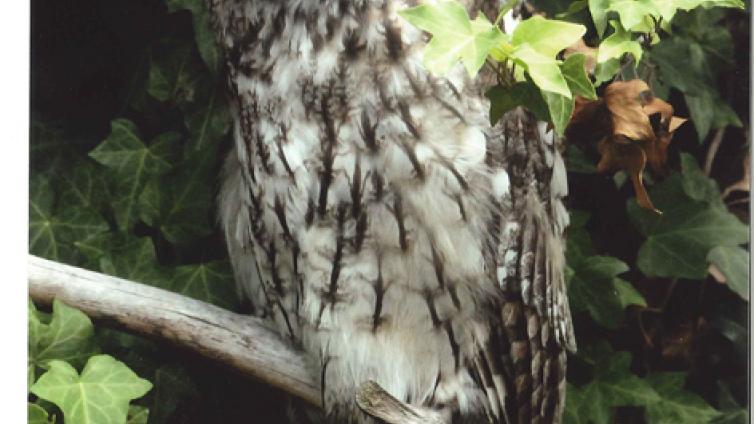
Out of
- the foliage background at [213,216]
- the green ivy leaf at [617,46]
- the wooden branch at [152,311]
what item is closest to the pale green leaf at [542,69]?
the green ivy leaf at [617,46]

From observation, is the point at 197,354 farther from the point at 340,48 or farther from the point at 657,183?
the point at 657,183

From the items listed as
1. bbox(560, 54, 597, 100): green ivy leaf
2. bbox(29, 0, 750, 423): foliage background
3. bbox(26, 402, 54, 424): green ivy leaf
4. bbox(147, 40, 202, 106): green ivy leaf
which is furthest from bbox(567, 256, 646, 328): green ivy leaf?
bbox(26, 402, 54, 424): green ivy leaf

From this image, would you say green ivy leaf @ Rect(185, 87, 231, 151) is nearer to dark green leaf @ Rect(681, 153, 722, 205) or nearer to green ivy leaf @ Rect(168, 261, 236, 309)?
green ivy leaf @ Rect(168, 261, 236, 309)

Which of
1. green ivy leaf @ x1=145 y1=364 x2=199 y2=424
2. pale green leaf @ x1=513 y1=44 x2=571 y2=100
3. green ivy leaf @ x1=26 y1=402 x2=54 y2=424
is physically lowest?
green ivy leaf @ x1=145 y1=364 x2=199 y2=424

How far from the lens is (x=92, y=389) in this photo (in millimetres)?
1019

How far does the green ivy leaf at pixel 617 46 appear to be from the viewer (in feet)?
3.06

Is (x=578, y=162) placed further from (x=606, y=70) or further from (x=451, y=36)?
(x=451, y=36)

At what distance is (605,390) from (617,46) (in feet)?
1.75

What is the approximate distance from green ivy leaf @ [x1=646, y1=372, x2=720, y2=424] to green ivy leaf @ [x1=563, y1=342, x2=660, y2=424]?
12 millimetres

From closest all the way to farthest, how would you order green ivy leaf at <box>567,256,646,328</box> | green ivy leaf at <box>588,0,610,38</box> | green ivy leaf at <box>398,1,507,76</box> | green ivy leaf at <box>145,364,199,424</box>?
1. green ivy leaf at <box>398,1,507,76</box>
2. green ivy leaf at <box>588,0,610,38</box>
3. green ivy leaf at <box>145,364,199,424</box>
4. green ivy leaf at <box>567,256,646,328</box>

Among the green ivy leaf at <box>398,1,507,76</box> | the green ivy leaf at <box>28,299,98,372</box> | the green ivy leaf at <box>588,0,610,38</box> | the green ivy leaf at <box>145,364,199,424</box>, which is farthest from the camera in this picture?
the green ivy leaf at <box>145,364,199,424</box>

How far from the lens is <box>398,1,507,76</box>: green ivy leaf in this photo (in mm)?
820

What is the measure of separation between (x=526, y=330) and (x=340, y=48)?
1.23 feet

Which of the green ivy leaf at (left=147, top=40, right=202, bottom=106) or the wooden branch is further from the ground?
the green ivy leaf at (left=147, top=40, right=202, bottom=106)
